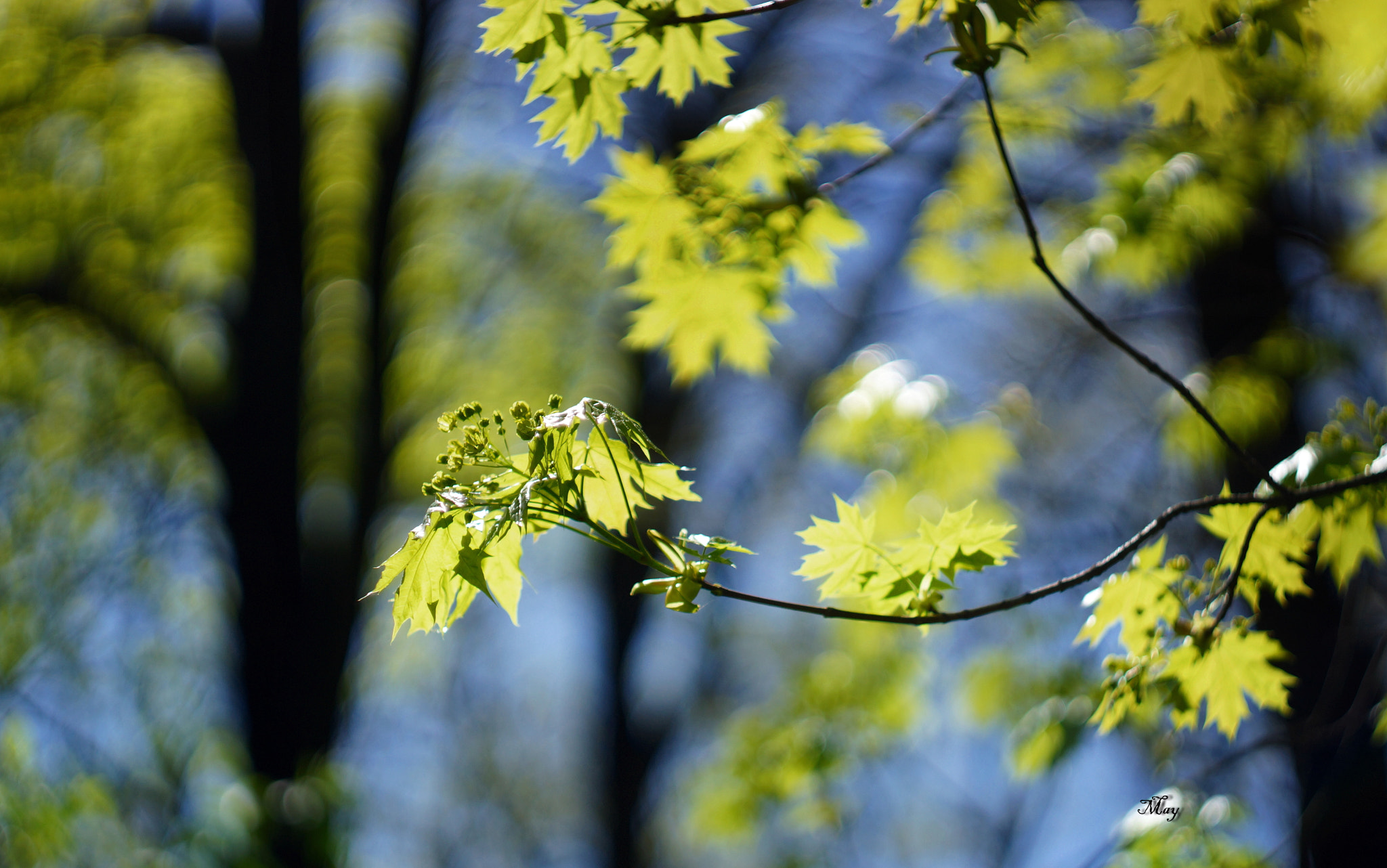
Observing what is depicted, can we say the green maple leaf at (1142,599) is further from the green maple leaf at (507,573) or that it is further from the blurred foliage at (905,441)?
the blurred foliage at (905,441)

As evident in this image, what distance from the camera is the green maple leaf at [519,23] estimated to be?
73.1 inches

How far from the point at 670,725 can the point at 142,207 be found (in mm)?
6363

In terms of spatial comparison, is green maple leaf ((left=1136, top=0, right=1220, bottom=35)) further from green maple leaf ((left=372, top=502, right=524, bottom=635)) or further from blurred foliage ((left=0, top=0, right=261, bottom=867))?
blurred foliage ((left=0, top=0, right=261, bottom=867))

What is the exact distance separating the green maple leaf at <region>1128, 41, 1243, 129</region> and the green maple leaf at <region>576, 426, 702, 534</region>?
1.89 meters

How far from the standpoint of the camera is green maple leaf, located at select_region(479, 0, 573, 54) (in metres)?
1.86

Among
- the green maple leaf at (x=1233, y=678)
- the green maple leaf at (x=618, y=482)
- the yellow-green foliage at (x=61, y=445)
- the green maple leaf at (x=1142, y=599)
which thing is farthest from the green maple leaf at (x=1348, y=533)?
the yellow-green foliage at (x=61, y=445)

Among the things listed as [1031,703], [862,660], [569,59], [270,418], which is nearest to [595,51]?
[569,59]

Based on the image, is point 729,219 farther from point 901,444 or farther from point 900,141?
point 901,444

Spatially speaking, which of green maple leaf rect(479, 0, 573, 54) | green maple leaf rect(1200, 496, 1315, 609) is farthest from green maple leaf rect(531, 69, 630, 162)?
green maple leaf rect(1200, 496, 1315, 609)

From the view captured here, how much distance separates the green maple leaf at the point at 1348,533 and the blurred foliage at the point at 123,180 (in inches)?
242

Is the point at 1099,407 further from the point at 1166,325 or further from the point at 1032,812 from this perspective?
the point at 1032,812

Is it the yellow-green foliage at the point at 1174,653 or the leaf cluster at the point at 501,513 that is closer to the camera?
the leaf cluster at the point at 501,513

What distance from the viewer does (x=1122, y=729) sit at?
12.8ft

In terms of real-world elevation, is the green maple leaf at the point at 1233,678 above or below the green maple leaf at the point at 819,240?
below
